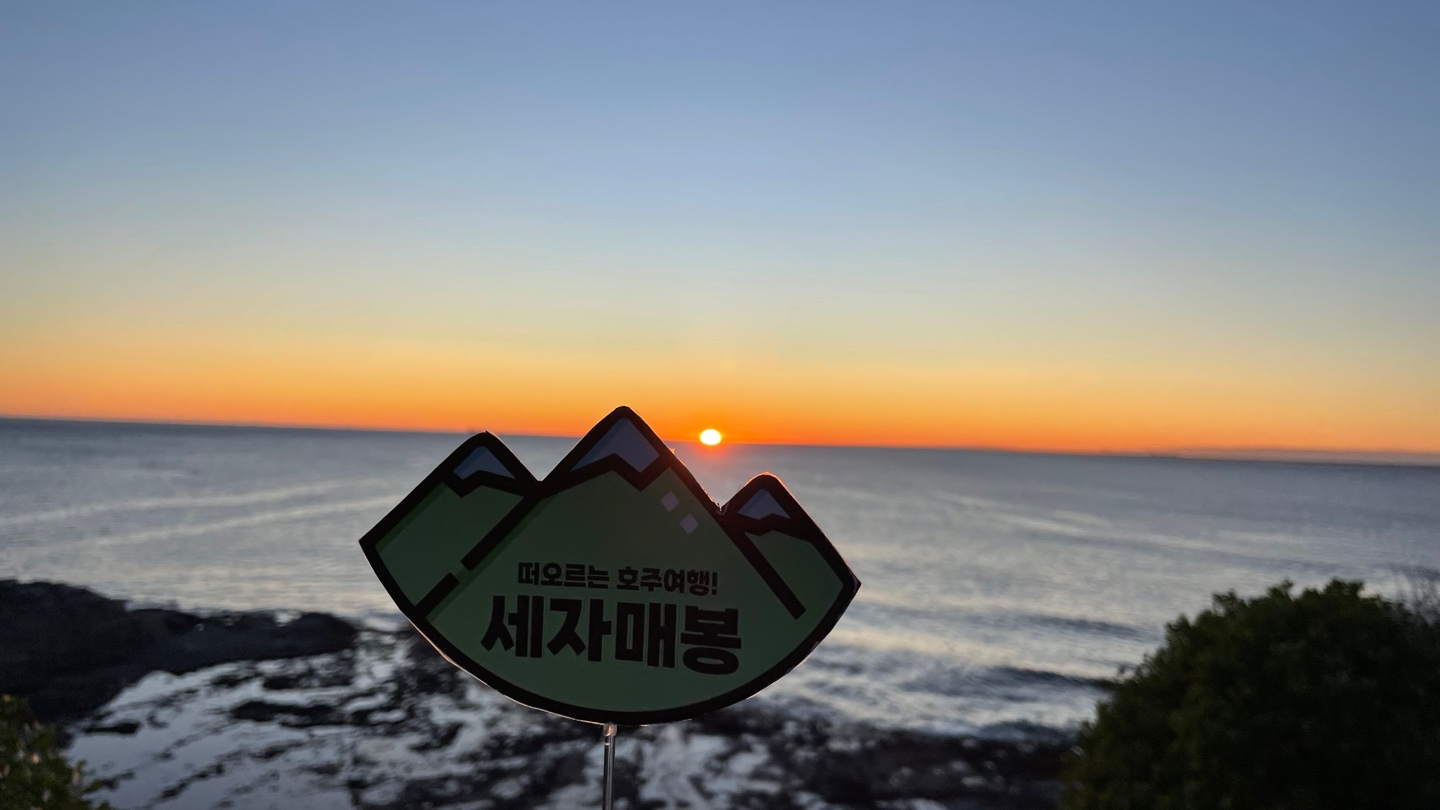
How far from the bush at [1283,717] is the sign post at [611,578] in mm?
2870

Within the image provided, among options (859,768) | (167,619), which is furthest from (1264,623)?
(167,619)


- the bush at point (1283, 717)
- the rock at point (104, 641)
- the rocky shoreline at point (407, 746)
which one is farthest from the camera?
the rock at point (104, 641)

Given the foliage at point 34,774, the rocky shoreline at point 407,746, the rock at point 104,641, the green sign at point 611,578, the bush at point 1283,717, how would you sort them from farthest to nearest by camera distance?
the rock at point 104,641
the rocky shoreline at point 407,746
the foliage at point 34,774
the bush at point 1283,717
the green sign at point 611,578

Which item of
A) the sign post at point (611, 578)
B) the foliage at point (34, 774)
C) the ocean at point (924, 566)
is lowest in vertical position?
the ocean at point (924, 566)

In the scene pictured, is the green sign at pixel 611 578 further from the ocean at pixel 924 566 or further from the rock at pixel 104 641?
the rock at pixel 104 641

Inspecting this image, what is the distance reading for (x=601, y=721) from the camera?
2.64 metres

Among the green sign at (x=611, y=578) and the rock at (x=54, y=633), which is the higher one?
the green sign at (x=611, y=578)

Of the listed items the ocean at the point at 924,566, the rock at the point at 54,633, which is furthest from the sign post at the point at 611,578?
the rock at the point at 54,633

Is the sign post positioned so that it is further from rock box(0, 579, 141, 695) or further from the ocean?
rock box(0, 579, 141, 695)

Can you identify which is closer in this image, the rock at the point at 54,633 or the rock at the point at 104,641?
→ the rock at the point at 104,641

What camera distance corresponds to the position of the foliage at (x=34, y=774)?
14.5ft

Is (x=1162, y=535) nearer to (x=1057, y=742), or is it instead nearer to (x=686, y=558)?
(x=1057, y=742)

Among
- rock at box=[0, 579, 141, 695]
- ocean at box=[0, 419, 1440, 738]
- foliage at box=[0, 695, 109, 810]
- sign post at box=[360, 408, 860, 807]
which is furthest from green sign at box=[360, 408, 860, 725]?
rock at box=[0, 579, 141, 695]

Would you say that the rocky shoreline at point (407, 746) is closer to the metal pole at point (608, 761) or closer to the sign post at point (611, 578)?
the metal pole at point (608, 761)
